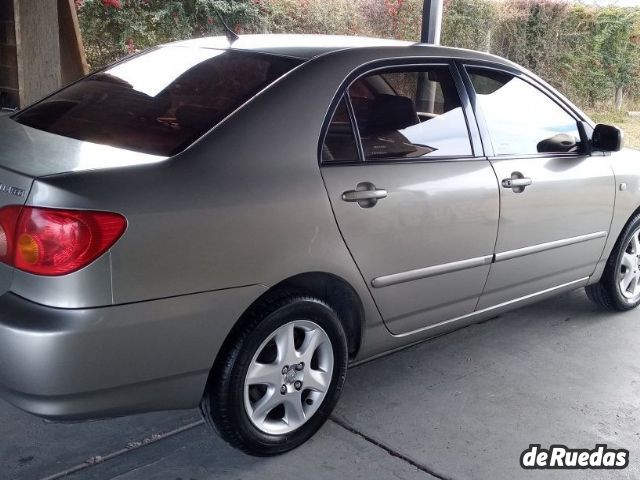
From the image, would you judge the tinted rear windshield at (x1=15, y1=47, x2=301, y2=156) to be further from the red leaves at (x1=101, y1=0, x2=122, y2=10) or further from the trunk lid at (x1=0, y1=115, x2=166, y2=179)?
the red leaves at (x1=101, y1=0, x2=122, y2=10)

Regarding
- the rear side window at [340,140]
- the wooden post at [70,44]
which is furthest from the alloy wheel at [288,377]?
the wooden post at [70,44]

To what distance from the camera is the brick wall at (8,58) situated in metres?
6.17

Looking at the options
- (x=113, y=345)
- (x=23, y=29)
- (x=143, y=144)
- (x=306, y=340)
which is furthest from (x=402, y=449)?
(x=23, y=29)

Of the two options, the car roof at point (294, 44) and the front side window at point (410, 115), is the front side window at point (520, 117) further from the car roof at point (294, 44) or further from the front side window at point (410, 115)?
the car roof at point (294, 44)

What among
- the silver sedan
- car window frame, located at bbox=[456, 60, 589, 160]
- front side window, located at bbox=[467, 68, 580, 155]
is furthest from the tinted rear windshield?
front side window, located at bbox=[467, 68, 580, 155]

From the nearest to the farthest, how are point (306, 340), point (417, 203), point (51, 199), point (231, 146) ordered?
point (51, 199)
point (231, 146)
point (306, 340)
point (417, 203)

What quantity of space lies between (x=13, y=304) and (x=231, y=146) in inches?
34.5

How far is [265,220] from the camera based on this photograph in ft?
8.80

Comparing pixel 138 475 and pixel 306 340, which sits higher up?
pixel 306 340

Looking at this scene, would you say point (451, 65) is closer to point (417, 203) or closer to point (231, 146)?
point (417, 203)

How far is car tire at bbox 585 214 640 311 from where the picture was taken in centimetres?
459

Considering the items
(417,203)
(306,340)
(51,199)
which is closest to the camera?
(51,199)

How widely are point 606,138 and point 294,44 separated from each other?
1.88 metres

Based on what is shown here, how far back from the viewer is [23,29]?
20.1 ft
